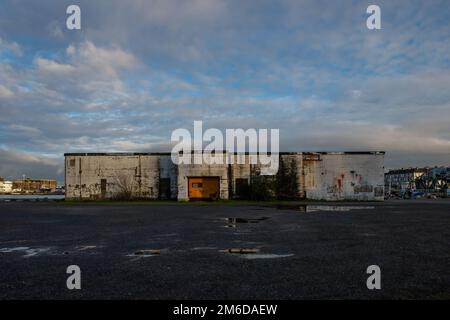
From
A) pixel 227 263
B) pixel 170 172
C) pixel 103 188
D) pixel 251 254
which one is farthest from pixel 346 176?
pixel 227 263

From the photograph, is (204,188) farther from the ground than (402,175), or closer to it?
farther from the ground

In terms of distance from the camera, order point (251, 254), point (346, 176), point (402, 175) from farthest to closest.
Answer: point (402, 175)
point (346, 176)
point (251, 254)

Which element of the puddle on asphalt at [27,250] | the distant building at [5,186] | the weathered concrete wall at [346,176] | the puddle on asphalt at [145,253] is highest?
the weathered concrete wall at [346,176]

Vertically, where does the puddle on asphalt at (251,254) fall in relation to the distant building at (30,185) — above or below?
above

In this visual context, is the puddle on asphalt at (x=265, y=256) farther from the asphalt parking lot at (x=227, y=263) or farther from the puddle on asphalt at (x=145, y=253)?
the puddle on asphalt at (x=145, y=253)

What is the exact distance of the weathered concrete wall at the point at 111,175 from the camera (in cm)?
3934

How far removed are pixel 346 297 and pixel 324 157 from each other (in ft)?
116

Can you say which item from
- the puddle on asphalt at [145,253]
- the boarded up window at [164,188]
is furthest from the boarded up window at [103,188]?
the puddle on asphalt at [145,253]

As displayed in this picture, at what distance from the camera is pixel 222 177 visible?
37656 millimetres

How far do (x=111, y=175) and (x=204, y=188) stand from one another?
33.3ft

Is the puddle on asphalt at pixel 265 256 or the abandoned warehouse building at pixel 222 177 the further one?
the abandoned warehouse building at pixel 222 177

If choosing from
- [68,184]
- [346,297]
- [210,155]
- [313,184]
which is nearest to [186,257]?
[346,297]

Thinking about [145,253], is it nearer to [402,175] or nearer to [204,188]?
[204,188]

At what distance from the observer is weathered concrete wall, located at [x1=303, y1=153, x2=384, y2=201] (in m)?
38.7
